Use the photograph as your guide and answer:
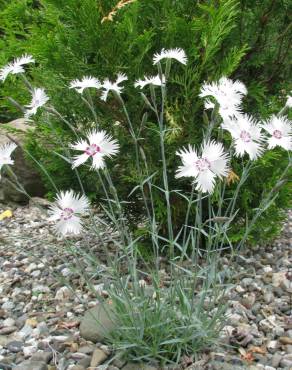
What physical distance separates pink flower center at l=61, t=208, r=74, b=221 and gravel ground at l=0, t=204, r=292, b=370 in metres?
0.28

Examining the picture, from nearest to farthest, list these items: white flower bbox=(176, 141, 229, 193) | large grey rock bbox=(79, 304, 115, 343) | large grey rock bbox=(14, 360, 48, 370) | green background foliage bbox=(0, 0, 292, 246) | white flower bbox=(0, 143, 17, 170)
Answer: white flower bbox=(176, 141, 229, 193)
white flower bbox=(0, 143, 17, 170)
large grey rock bbox=(14, 360, 48, 370)
large grey rock bbox=(79, 304, 115, 343)
green background foliage bbox=(0, 0, 292, 246)

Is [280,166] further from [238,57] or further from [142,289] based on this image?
[142,289]

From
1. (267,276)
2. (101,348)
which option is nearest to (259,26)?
(267,276)

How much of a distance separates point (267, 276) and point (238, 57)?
1.15m

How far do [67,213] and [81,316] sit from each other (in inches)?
38.4

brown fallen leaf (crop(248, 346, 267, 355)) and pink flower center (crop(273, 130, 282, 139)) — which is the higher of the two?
pink flower center (crop(273, 130, 282, 139))

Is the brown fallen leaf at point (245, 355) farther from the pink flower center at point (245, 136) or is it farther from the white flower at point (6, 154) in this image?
the white flower at point (6, 154)

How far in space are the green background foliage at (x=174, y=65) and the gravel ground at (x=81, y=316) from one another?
0.29 m

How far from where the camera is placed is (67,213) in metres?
1.66

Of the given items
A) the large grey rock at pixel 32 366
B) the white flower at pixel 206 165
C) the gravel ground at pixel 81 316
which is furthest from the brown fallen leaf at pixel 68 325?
the white flower at pixel 206 165

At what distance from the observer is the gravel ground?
213 cm

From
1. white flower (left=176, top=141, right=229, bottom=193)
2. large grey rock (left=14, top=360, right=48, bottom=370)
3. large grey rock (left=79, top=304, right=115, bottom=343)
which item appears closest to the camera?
white flower (left=176, top=141, right=229, bottom=193)

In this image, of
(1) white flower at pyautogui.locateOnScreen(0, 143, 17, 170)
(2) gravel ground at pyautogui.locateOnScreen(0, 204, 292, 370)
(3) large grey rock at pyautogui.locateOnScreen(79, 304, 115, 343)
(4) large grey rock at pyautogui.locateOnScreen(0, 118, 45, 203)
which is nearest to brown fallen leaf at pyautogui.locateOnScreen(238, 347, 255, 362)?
(2) gravel ground at pyautogui.locateOnScreen(0, 204, 292, 370)

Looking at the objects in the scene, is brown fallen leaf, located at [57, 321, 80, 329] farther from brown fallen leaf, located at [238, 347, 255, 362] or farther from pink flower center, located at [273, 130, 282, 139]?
A: pink flower center, located at [273, 130, 282, 139]
